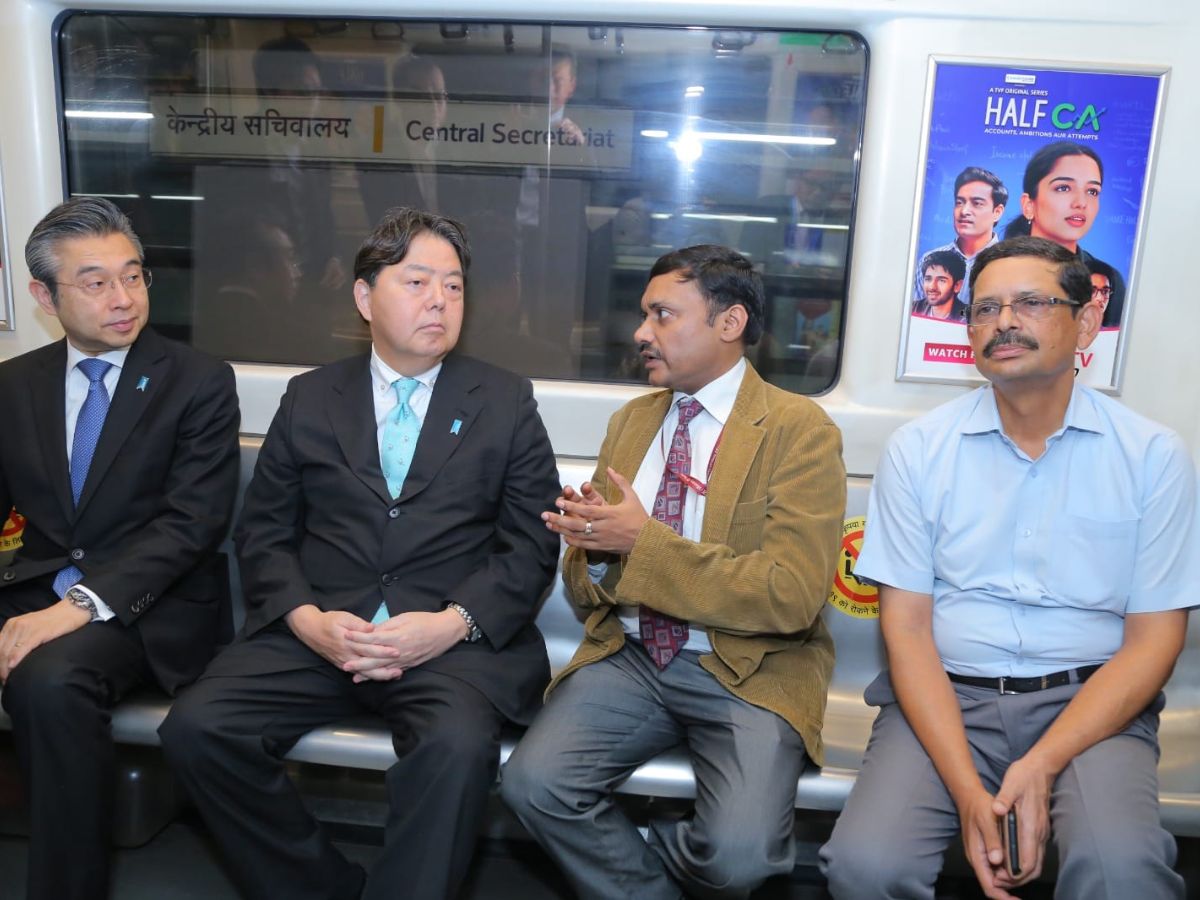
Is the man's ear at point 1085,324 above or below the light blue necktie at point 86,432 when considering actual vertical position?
above

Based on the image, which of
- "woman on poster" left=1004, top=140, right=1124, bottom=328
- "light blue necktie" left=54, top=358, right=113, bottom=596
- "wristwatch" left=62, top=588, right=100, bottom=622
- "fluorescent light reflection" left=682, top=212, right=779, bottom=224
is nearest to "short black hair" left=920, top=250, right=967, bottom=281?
"woman on poster" left=1004, top=140, right=1124, bottom=328

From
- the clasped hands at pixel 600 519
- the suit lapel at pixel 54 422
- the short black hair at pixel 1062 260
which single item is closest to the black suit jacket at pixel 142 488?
the suit lapel at pixel 54 422

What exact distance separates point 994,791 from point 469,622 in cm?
131

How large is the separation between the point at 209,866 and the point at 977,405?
2451 mm

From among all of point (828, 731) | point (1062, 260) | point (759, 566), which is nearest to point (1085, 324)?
point (1062, 260)

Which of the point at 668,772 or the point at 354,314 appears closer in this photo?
the point at 668,772

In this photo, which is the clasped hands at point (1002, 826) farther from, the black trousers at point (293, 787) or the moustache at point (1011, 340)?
the black trousers at point (293, 787)

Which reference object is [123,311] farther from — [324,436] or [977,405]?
[977,405]

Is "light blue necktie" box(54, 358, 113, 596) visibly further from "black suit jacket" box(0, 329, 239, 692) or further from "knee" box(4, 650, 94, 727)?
"knee" box(4, 650, 94, 727)

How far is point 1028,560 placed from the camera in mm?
2297

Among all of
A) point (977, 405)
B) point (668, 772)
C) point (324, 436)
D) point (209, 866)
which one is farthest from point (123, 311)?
point (977, 405)

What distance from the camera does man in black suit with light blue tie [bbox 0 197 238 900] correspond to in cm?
262

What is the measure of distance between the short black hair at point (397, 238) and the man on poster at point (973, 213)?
135 centimetres

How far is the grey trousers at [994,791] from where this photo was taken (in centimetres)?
192
